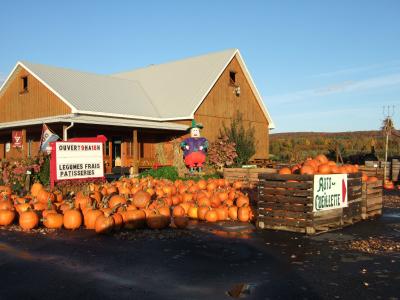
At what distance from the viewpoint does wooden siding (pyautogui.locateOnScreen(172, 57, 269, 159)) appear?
26.6 m

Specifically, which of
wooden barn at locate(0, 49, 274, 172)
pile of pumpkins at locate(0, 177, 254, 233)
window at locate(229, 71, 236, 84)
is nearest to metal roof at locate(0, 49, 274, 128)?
wooden barn at locate(0, 49, 274, 172)

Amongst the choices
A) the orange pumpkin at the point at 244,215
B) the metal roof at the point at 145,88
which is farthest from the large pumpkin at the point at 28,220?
the metal roof at the point at 145,88

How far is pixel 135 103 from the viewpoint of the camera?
27.0 m

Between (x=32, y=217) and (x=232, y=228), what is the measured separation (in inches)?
171

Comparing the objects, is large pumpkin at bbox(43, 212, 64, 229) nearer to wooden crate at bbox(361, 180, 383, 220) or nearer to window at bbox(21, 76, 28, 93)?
wooden crate at bbox(361, 180, 383, 220)

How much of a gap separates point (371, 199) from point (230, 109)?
17.5m

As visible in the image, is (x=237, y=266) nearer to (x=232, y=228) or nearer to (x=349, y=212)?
(x=232, y=228)

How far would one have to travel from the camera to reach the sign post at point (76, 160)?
43.5 feet

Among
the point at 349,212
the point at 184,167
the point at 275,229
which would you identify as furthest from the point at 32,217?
the point at 184,167

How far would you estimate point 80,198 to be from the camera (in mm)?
10953

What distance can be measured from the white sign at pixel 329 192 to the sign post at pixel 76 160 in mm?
7665

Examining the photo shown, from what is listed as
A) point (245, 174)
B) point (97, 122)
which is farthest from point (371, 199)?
point (97, 122)

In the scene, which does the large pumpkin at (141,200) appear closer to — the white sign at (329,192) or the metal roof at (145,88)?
the white sign at (329,192)

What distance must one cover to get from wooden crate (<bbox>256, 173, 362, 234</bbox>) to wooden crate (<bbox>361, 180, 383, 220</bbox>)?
1360 mm
